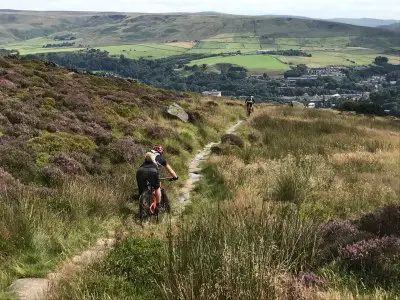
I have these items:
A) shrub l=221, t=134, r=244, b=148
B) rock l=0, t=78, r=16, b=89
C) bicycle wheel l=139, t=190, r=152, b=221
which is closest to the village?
shrub l=221, t=134, r=244, b=148

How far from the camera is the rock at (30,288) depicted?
567 cm

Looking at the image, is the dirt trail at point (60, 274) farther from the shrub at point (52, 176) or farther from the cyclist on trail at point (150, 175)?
the shrub at point (52, 176)

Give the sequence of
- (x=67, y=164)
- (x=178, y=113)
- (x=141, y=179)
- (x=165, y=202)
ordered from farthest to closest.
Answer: (x=178, y=113)
(x=67, y=164)
(x=165, y=202)
(x=141, y=179)

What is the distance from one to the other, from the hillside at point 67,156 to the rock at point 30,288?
15cm

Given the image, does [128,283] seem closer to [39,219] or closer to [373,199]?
[39,219]

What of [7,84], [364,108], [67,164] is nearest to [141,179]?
[67,164]

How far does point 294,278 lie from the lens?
5.48 m

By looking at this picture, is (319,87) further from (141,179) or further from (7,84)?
(141,179)

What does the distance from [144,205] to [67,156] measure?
15.0 feet

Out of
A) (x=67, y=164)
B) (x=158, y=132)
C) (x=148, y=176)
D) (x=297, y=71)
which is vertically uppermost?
(x=148, y=176)

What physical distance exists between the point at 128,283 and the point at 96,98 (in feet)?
66.3

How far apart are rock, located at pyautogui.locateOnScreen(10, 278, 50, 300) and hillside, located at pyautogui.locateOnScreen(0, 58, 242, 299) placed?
15 centimetres

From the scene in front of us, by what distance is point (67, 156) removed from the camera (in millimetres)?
13281

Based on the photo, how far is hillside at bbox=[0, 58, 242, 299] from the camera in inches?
291
